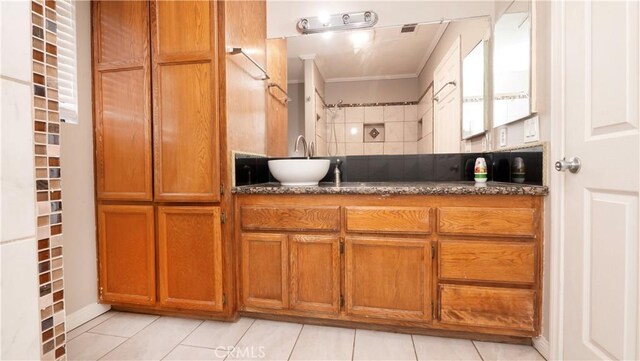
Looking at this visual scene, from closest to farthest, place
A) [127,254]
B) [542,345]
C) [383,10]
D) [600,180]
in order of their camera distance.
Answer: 1. [600,180]
2. [542,345]
3. [127,254]
4. [383,10]

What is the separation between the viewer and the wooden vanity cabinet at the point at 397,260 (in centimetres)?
162

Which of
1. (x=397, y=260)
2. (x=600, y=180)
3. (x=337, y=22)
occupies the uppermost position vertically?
(x=337, y=22)

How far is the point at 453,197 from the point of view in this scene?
1.69m

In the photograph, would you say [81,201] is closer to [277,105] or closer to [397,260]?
[277,105]

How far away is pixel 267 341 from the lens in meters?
1.77

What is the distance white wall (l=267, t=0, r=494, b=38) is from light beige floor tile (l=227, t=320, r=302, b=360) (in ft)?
6.81

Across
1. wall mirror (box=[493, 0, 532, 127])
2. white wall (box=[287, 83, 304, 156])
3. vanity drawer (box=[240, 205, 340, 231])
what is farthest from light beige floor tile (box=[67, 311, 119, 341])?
wall mirror (box=[493, 0, 532, 127])

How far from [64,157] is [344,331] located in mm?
1927

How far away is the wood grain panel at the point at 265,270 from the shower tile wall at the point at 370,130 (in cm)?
84

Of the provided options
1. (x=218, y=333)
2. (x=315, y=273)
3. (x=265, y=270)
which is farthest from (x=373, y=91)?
(x=218, y=333)

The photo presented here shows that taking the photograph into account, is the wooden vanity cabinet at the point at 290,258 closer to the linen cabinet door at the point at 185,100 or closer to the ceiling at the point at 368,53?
the linen cabinet door at the point at 185,100

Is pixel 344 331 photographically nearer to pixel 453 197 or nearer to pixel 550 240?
pixel 453 197

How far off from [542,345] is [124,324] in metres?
2.37

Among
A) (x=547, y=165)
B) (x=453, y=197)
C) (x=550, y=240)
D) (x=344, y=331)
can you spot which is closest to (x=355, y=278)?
(x=344, y=331)
